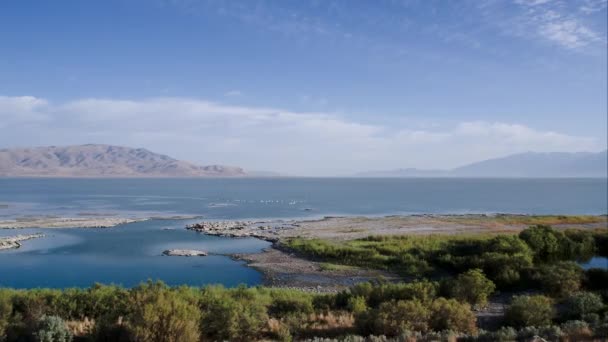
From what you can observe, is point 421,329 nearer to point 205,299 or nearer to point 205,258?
point 205,299

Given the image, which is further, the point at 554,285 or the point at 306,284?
the point at 306,284

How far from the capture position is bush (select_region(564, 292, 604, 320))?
63.6 ft

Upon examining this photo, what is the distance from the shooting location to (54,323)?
14.2 m

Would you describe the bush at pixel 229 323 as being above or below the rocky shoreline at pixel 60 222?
above

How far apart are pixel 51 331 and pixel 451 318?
1250cm

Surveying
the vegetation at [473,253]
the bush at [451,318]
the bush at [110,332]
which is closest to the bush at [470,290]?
the vegetation at [473,253]

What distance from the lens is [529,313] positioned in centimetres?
1819

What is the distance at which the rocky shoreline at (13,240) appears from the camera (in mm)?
49450

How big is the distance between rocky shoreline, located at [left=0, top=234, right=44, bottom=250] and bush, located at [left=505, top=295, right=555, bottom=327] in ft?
156

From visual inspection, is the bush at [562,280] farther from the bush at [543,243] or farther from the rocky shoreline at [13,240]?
the rocky shoreline at [13,240]

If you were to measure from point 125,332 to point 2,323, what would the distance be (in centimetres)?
388

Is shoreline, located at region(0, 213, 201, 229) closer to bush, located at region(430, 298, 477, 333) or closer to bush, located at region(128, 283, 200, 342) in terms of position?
bush, located at region(128, 283, 200, 342)

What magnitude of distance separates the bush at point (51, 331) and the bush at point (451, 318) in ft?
37.6

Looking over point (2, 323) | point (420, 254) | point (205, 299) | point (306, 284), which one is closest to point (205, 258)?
point (306, 284)
